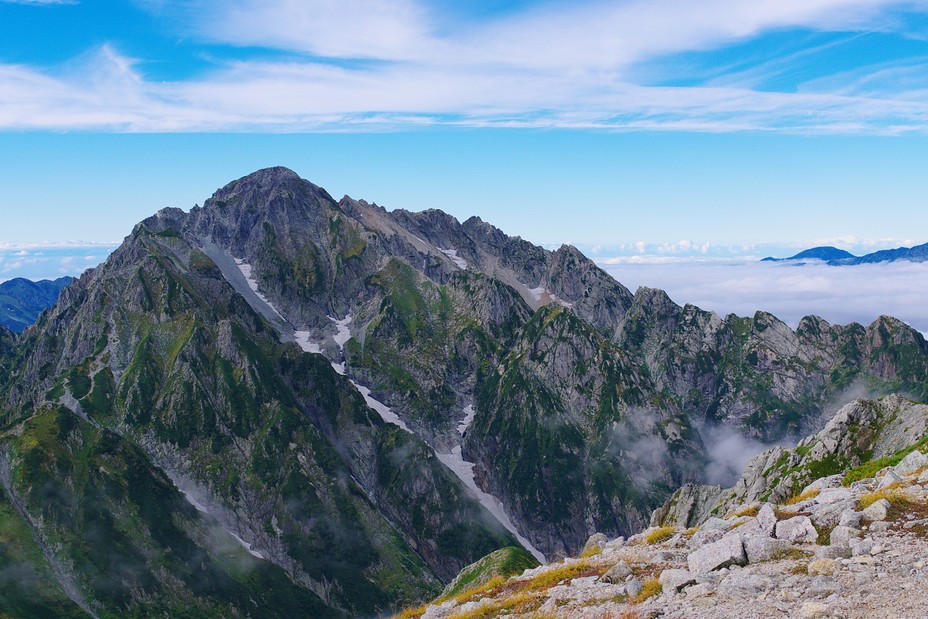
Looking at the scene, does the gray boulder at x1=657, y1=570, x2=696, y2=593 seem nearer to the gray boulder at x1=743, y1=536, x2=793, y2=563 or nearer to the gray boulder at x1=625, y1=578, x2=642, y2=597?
the gray boulder at x1=625, y1=578, x2=642, y2=597

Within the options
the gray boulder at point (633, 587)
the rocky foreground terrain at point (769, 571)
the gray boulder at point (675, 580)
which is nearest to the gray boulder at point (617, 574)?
the rocky foreground terrain at point (769, 571)

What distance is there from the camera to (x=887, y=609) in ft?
69.6

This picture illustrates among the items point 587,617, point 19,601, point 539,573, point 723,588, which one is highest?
point 723,588

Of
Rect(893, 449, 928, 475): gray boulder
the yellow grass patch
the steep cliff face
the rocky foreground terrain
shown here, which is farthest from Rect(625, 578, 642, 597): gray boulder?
the steep cliff face

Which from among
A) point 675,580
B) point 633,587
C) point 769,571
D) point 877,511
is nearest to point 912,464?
point 877,511

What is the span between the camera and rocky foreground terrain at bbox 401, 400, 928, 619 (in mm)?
22844

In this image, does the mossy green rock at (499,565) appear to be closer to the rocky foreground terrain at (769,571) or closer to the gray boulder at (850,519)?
the rocky foreground terrain at (769,571)

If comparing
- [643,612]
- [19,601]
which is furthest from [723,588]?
[19,601]

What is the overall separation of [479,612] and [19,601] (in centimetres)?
23055

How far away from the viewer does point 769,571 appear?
25938mm

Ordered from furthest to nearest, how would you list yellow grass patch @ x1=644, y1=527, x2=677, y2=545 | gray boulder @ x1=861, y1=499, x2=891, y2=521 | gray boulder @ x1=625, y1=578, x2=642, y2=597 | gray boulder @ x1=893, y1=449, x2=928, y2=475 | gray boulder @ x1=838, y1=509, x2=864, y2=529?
1. gray boulder @ x1=893, y1=449, x2=928, y2=475
2. yellow grass patch @ x1=644, y1=527, x2=677, y2=545
3. gray boulder @ x1=861, y1=499, x2=891, y2=521
4. gray boulder @ x1=838, y1=509, x2=864, y2=529
5. gray boulder @ x1=625, y1=578, x2=642, y2=597

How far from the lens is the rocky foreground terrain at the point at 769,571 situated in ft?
74.9

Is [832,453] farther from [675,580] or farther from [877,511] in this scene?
[675,580]

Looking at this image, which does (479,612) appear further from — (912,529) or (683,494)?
(683,494)
